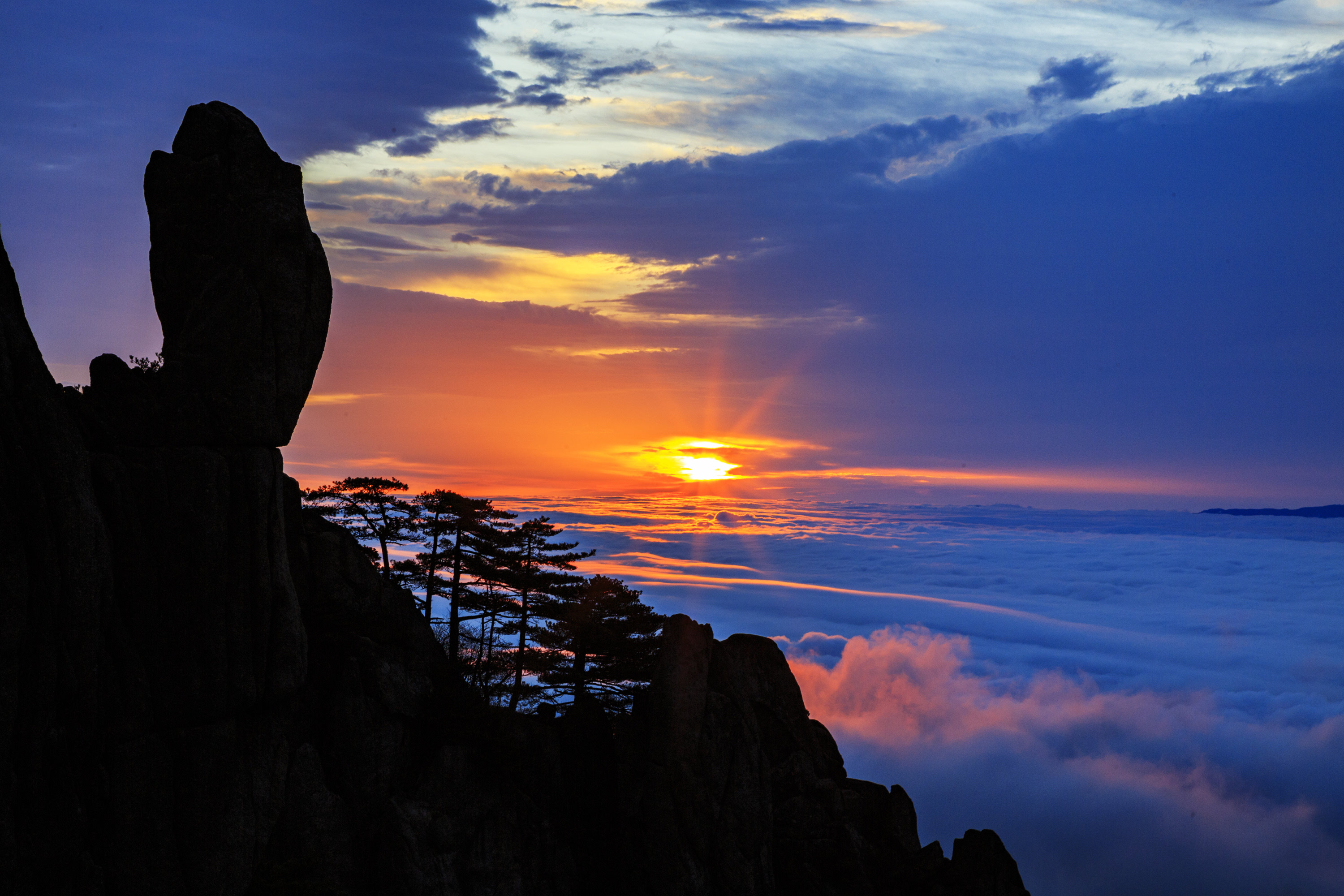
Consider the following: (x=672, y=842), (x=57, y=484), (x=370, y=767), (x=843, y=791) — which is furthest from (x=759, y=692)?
(x=57, y=484)

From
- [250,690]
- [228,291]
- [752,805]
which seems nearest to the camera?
[250,690]

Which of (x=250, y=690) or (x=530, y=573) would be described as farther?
(x=530, y=573)

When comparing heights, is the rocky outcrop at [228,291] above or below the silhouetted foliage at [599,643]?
above

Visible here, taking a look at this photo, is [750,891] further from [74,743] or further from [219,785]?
[74,743]

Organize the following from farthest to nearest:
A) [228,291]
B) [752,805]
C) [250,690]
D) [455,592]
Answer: [455,592], [752,805], [228,291], [250,690]

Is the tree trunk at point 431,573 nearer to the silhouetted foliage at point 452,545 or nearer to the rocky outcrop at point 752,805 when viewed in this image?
the silhouetted foliage at point 452,545

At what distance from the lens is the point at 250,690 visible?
95.6 feet

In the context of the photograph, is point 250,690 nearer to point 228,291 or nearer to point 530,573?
point 228,291

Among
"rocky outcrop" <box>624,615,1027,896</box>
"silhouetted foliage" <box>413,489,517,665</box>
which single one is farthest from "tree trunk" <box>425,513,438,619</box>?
"rocky outcrop" <box>624,615,1027,896</box>

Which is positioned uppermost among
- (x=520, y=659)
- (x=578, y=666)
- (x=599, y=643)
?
(x=599, y=643)

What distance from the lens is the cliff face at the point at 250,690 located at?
939 inches

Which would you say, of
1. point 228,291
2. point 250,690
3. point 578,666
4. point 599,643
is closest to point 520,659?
point 578,666

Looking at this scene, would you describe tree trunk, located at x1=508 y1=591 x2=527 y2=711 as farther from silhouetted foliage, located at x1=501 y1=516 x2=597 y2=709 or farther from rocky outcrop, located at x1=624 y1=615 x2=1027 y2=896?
rocky outcrop, located at x1=624 y1=615 x2=1027 y2=896

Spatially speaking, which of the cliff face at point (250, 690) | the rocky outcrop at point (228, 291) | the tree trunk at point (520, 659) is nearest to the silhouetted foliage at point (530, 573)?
the tree trunk at point (520, 659)
